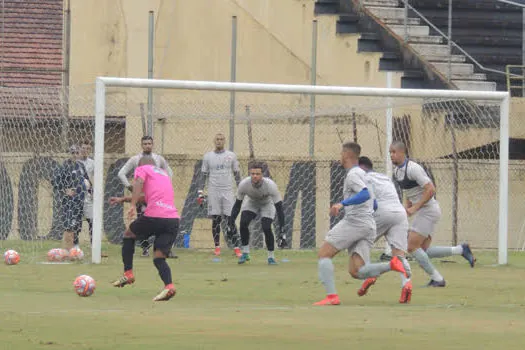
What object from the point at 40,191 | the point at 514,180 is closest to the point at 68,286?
the point at 40,191

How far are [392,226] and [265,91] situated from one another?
6588 millimetres

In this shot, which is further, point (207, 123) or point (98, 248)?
point (207, 123)

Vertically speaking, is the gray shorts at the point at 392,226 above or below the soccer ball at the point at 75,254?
above

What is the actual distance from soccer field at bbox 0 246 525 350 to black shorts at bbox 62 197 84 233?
5.87 feet

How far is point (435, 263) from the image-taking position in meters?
22.2

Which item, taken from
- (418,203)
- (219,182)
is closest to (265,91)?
(219,182)

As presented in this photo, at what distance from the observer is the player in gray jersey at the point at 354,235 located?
14.2 m

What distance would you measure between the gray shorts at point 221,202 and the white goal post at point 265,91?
7.62 feet

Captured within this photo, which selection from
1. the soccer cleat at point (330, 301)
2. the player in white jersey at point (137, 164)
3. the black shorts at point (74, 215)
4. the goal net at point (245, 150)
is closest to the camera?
the soccer cleat at point (330, 301)

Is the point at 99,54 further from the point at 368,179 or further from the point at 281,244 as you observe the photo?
the point at 368,179

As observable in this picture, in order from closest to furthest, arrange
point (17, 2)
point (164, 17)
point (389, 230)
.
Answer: point (389, 230), point (164, 17), point (17, 2)

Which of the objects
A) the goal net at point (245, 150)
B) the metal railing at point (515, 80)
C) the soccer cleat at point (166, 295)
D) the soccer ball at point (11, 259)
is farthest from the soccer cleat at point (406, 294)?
the metal railing at point (515, 80)

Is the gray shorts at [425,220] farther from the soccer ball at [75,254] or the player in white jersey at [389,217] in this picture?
the soccer ball at [75,254]

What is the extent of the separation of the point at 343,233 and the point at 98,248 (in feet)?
23.1
